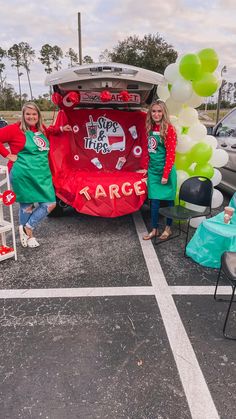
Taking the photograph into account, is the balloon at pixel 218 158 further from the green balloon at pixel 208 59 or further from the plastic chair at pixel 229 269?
the plastic chair at pixel 229 269

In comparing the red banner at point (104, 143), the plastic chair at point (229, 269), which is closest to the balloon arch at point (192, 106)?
the red banner at point (104, 143)

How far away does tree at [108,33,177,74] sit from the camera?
2366 cm

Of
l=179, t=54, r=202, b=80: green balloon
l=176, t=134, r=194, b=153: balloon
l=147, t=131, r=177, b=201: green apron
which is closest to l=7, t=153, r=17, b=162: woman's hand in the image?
l=147, t=131, r=177, b=201: green apron

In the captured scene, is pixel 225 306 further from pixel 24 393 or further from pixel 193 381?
pixel 24 393

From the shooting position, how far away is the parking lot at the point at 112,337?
1849mm

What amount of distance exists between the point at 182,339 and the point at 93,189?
7.95 ft

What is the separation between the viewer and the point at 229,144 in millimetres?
5426

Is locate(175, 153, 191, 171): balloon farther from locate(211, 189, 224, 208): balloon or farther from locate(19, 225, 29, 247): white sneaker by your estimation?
locate(19, 225, 29, 247): white sneaker

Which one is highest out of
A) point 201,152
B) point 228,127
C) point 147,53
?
point 147,53

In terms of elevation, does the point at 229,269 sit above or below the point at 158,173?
below

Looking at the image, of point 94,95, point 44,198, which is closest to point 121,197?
point 44,198

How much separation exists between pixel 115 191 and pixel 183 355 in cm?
247

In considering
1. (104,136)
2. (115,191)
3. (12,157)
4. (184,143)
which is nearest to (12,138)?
(12,157)

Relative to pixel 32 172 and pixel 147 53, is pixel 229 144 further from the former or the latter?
pixel 147 53
